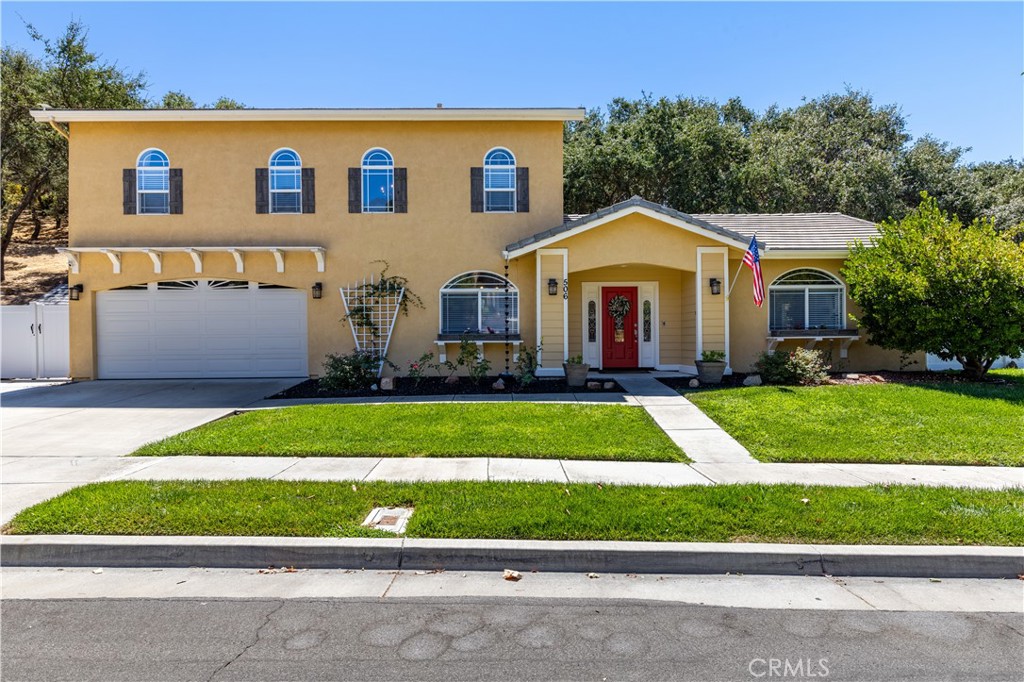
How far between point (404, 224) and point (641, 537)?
11204mm

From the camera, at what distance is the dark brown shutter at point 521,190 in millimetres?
14422

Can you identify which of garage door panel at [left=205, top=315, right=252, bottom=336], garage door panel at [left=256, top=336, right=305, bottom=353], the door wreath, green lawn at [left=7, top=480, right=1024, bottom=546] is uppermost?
the door wreath

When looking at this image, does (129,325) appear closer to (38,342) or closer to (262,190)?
(38,342)

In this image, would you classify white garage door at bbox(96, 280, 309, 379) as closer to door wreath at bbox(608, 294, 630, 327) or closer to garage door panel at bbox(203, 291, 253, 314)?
garage door panel at bbox(203, 291, 253, 314)

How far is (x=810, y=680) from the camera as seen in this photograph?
10.5ft

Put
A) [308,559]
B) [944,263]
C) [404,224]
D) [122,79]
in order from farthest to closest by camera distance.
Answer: [122,79]
[404,224]
[944,263]
[308,559]

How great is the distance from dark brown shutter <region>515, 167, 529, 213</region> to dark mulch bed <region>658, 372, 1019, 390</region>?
530 cm

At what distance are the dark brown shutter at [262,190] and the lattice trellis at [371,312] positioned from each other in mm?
2796

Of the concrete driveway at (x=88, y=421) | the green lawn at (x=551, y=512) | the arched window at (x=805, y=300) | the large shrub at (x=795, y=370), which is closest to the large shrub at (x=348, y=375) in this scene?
the concrete driveway at (x=88, y=421)

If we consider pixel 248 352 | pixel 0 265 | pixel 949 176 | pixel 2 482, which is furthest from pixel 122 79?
pixel 949 176

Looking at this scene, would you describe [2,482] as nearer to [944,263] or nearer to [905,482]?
[905,482]

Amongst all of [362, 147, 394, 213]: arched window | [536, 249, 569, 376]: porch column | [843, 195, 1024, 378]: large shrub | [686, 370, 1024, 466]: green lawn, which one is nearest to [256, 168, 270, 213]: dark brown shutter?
[362, 147, 394, 213]: arched window

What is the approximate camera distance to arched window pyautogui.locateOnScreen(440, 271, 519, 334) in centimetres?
1441

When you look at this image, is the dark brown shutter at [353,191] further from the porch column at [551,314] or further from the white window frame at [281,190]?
the porch column at [551,314]
